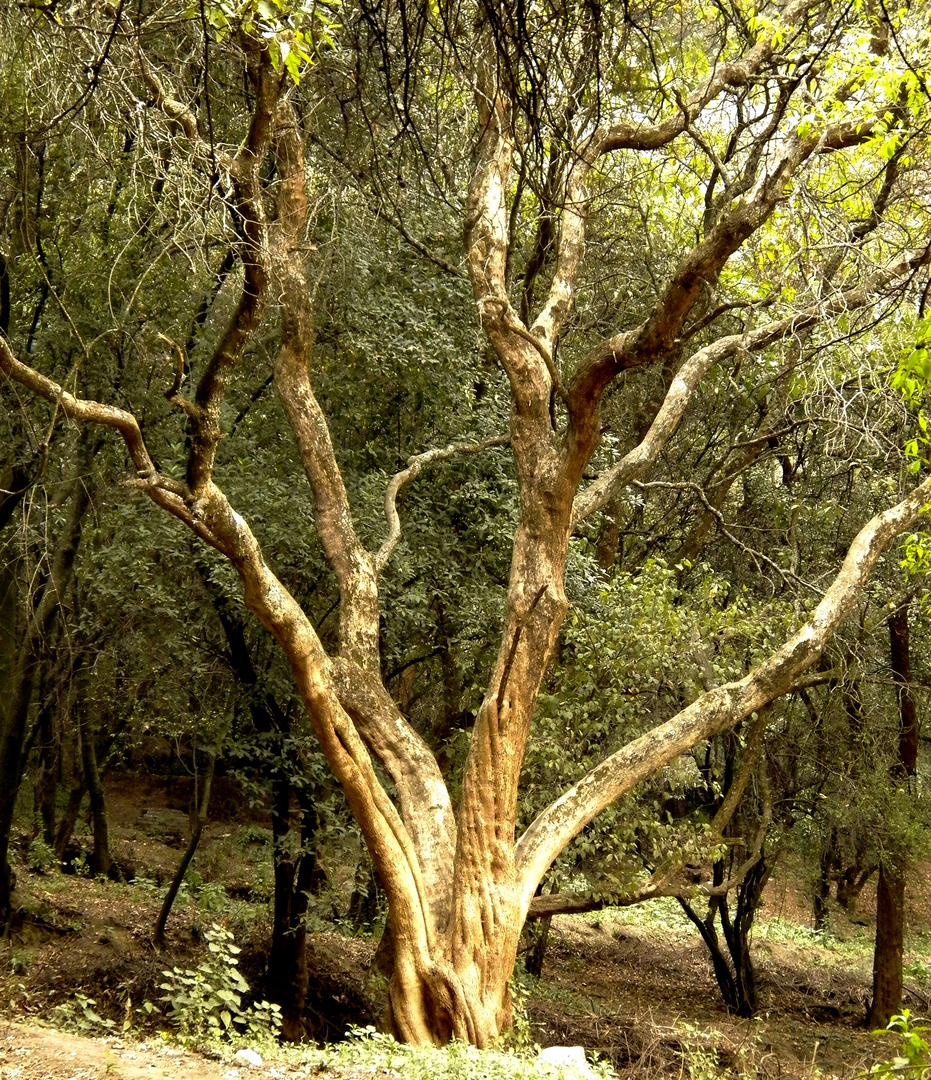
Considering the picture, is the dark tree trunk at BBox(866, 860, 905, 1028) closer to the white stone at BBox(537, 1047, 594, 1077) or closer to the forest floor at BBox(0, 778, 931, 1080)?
the forest floor at BBox(0, 778, 931, 1080)

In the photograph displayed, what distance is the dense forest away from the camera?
638 cm

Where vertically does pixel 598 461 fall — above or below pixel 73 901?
above

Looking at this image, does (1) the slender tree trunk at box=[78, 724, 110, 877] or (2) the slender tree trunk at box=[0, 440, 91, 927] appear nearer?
(2) the slender tree trunk at box=[0, 440, 91, 927]

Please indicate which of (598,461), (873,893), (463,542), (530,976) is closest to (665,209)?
(598,461)

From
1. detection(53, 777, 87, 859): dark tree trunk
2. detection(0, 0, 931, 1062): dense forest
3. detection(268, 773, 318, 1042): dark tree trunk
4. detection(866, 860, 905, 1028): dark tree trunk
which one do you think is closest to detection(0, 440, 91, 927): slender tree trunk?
detection(0, 0, 931, 1062): dense forest

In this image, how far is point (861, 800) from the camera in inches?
462

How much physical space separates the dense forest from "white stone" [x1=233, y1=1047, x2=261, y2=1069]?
5.54ft

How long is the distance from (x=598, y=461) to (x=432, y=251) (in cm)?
322

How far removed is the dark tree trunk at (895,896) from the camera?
12398mm

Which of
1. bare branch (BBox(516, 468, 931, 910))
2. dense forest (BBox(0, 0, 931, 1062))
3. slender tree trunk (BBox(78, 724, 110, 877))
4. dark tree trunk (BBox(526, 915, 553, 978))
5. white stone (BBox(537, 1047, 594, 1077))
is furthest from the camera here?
slender tree trunk (BBox(78, 724, 110, 877))

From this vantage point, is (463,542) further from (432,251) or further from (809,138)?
(809,138)

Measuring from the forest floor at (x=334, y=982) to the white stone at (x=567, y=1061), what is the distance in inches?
38.5

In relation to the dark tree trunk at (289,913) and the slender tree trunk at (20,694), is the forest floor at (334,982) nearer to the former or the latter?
the dark tree trunk at (289,913)

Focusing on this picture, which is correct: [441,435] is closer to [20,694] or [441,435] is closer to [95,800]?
[20,694]
